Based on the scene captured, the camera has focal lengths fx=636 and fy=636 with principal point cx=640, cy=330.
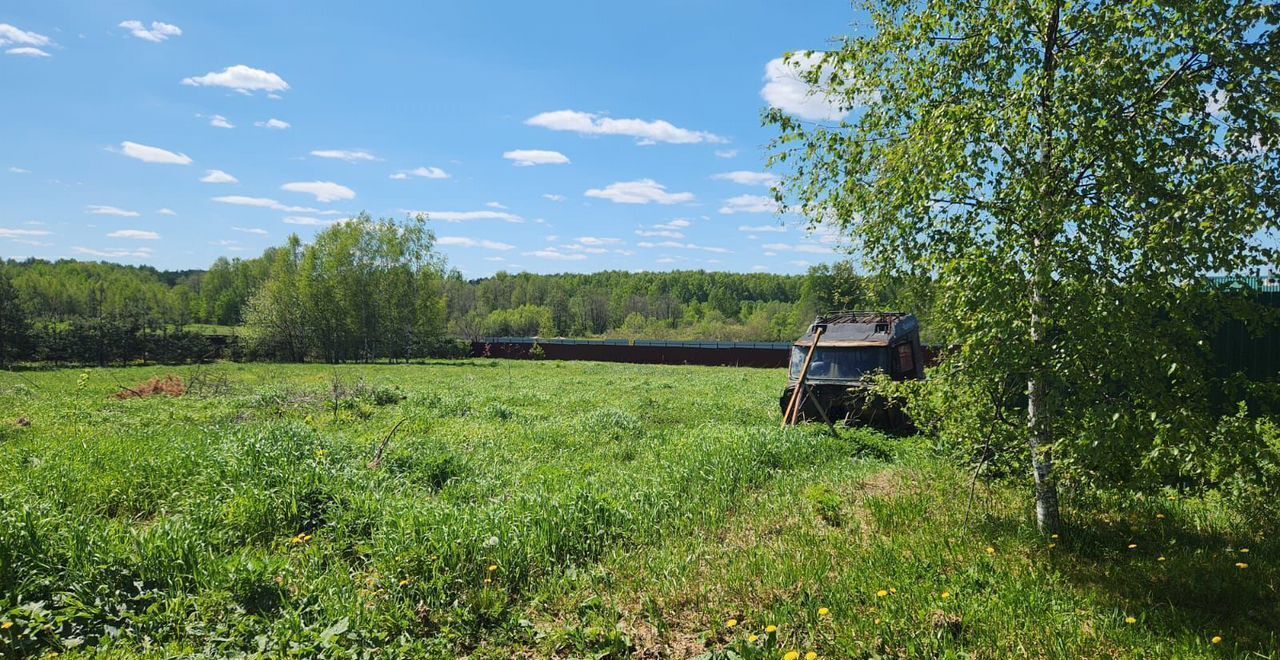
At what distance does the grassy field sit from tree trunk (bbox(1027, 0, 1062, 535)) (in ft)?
1.24

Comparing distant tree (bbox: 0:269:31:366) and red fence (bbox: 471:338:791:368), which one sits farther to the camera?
red fence (bbox: 471:338:791:368)

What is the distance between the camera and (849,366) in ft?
36.2

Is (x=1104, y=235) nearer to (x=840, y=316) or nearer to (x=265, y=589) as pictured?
(x=265, y=589)

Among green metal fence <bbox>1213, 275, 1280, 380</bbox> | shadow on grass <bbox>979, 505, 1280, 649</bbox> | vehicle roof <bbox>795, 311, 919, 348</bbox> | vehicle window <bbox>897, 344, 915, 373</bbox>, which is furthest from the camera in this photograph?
vehicle window <bbox>897, 344, 915, 373</bbox>

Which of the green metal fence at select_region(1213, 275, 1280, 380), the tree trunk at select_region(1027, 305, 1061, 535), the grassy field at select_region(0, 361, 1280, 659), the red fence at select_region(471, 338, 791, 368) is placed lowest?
the red fence at select_region(471, 338, 791, 368)

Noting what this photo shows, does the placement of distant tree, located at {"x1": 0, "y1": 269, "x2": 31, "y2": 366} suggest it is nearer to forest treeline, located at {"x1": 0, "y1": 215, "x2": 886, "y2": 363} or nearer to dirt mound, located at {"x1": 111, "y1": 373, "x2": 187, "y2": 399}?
forest treeline, located at {"x1": 0, "y1": 215, "x2": 886, "y2": 363}

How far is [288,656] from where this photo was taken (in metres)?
3.62

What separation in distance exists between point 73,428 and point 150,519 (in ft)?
20.3

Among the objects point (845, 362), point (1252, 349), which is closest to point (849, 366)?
point (845, 362)

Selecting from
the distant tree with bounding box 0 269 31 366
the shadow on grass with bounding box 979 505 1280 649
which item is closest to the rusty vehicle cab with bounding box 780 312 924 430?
the shadow on grass with bounding box 979 505 1280 649

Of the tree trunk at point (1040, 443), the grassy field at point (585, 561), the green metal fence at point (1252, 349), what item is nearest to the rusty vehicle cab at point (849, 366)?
the grassy field at point (585, 561)

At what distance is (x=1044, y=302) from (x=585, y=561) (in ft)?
12.3

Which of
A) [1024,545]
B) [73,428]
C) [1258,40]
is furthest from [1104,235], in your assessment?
[73,428]

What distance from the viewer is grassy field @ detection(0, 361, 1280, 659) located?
12.2 feet
